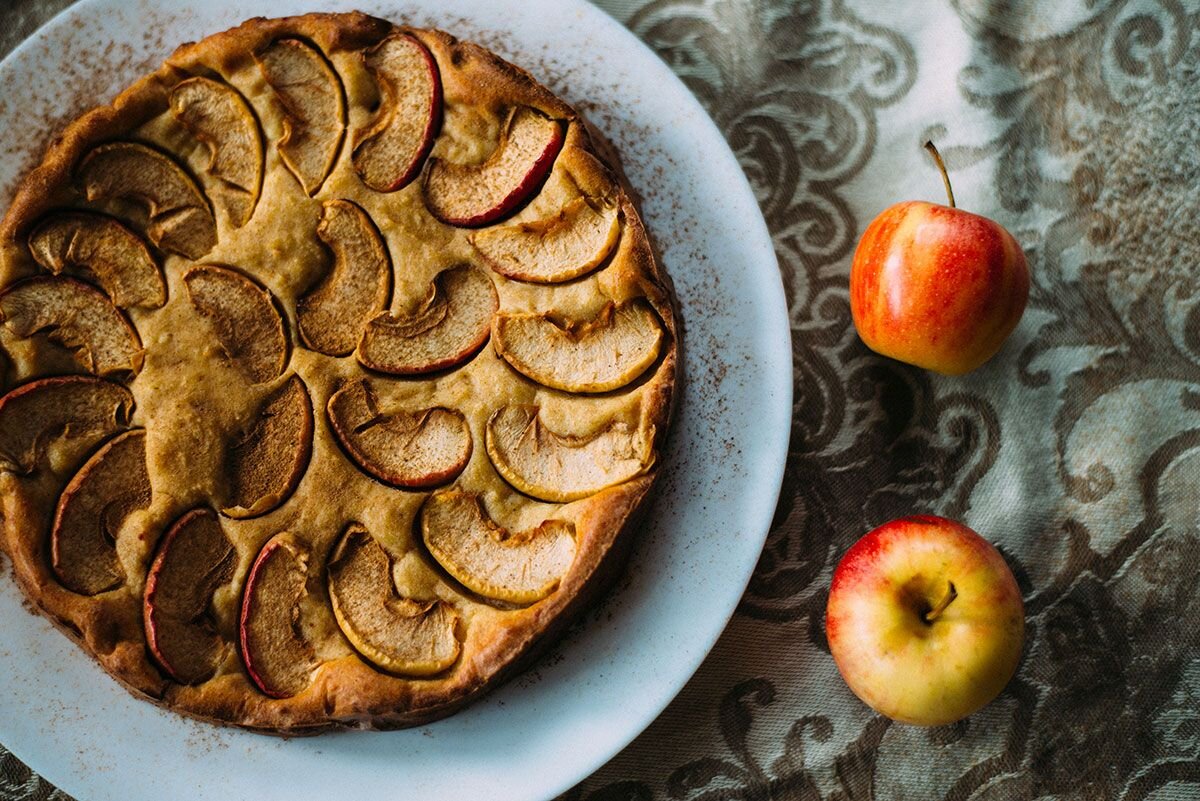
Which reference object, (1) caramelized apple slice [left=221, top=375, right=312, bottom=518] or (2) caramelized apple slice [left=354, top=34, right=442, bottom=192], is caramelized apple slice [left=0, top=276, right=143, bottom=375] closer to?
(1) caramelized apple slice [left=221, top=375, right=312, bottom=518]

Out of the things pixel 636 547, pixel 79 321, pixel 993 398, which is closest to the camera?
pixel 79 321

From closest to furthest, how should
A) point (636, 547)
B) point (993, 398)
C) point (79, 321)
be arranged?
1. point (79, 321)
2. point (636, 547)
3. point (993, 398)

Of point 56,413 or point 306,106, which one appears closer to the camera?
point 56,413

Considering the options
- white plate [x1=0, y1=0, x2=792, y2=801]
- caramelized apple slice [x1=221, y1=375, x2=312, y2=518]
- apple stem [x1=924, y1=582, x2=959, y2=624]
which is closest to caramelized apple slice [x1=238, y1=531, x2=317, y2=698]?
caramelized apple slice [x1=221, y1=375, x2=312, y2=518]

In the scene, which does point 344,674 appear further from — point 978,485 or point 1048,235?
point 1048,235

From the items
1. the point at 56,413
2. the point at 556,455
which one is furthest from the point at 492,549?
the point at 56,413

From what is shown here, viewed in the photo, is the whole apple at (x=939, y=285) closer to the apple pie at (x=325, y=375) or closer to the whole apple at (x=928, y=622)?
the whole apple at (x=928, y=622)

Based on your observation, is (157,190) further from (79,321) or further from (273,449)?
(273,449)
